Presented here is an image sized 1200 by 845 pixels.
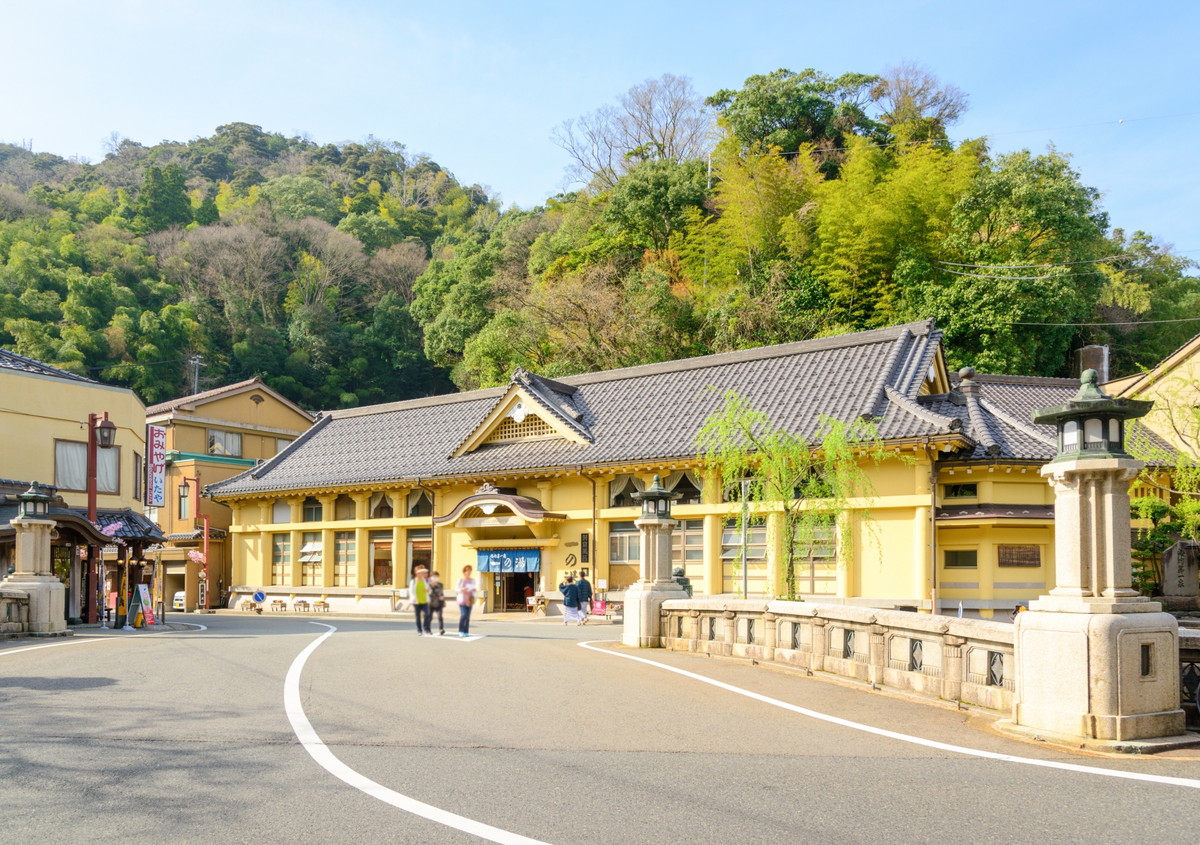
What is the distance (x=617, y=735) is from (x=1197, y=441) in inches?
780

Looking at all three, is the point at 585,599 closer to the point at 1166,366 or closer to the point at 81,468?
the point at 81,468

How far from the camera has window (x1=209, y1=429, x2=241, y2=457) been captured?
47.7 m

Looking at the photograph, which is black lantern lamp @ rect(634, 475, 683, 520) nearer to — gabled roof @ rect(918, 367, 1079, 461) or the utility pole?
gabled roof @ rect(918, 367, 1079, 461)

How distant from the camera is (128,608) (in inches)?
989

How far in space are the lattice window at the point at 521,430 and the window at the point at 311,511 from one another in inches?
310

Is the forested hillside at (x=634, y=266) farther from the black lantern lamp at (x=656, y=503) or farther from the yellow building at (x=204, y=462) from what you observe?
the black lantern lamp at (x=656, y=503)

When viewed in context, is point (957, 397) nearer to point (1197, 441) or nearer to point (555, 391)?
point (1197, 441)

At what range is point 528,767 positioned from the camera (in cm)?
765

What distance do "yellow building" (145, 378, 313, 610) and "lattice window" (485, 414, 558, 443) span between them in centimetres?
1405

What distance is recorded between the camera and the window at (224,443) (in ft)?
156

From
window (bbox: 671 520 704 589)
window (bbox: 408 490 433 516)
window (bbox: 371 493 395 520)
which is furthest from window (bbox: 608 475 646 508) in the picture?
window (bbox: 371 493 395 520)

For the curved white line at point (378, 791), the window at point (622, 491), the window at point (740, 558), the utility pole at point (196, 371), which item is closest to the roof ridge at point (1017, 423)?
the window at point (740, 558)

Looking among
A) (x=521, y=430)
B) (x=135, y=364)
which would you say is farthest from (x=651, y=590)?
(x=135, y=364)

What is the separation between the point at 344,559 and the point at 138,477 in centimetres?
762
